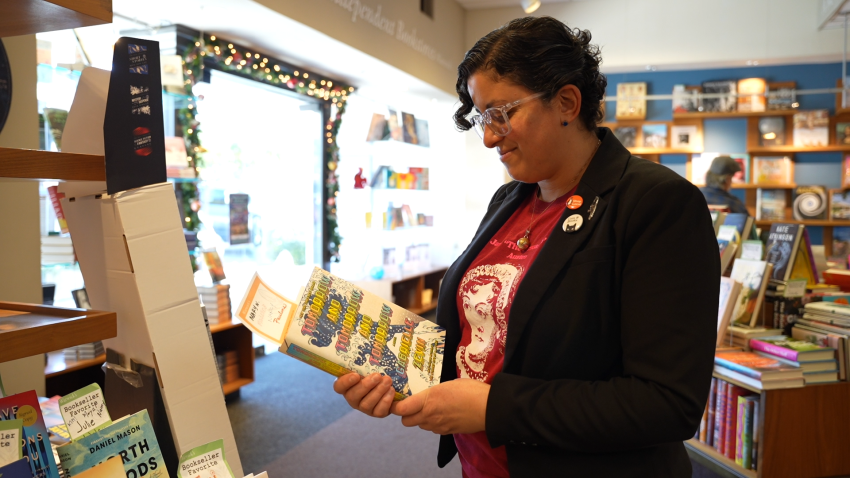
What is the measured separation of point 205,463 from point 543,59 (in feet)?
3.12

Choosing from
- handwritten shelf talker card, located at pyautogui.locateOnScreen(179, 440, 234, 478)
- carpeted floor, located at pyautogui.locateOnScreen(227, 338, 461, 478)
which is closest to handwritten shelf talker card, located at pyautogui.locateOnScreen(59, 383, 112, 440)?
handwritten shelf talker card, located at pyautogui.locateOnScreen(179, 440, 234, 478)

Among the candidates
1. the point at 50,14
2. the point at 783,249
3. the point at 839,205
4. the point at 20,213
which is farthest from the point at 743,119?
the point at 50,14

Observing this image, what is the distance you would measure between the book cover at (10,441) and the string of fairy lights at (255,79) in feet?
12.4

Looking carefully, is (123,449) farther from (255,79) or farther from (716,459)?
(255,79)

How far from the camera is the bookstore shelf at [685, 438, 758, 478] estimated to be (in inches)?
111

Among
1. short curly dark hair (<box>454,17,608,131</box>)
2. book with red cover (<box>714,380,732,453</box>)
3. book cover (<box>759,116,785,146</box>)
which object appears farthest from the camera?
book cover (<box>759,116,785,146</box>)

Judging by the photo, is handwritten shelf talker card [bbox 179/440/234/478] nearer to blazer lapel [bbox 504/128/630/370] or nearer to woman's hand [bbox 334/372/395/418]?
woman's hand [bbox 334/372/395/418]

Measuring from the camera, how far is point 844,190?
773 cm

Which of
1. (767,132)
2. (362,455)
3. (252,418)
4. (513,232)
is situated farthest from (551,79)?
(767,132)

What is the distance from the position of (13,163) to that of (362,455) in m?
2.92

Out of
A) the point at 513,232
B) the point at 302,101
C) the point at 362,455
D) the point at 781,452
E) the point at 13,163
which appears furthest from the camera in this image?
the point at 302,101

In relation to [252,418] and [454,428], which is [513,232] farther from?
[252,418]

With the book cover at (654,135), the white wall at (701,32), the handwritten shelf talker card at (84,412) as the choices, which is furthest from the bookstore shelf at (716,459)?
the book cover at (654,135)

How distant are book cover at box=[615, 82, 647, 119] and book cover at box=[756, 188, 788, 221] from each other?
6.19 ft
